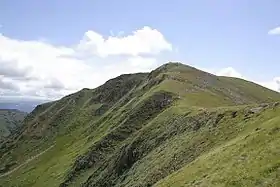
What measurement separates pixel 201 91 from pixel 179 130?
4383 centimetres

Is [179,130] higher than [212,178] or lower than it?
higher

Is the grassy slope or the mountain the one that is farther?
the mountain

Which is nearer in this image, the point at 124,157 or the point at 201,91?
the point at 124,157

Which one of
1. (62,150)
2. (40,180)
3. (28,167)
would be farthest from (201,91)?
(28,167)

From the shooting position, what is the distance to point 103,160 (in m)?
100

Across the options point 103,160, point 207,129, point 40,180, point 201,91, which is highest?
point 201,91

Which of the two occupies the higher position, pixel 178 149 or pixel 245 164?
pixel 178 149

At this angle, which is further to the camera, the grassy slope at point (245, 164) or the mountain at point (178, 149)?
the mountain at point (178, 149)

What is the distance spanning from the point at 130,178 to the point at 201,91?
51559 millimetres

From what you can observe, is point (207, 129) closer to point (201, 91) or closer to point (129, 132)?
point (129, 132)

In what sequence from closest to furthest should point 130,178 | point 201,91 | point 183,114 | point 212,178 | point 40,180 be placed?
point 212,178 < point 130,178 < point 183,114 < point 201,91 < point 40,180

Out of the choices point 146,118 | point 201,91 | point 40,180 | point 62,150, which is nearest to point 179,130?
point 146,118

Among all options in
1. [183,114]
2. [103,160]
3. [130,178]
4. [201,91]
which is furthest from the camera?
[201,91]

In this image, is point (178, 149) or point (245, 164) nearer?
point (245, 164)
